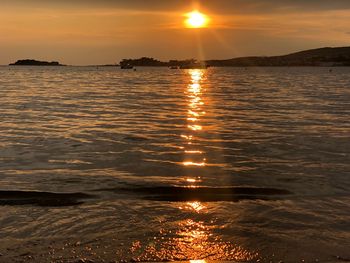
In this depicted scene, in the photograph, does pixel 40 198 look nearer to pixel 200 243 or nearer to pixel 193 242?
pixel 193 242

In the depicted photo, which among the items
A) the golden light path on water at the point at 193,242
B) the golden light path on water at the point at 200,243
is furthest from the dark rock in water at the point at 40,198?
the golden light path on water at the point at 200,243

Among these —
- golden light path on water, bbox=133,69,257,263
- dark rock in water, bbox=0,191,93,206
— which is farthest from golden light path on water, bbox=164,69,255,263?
dark rock in water, bbox=0,191,93,206

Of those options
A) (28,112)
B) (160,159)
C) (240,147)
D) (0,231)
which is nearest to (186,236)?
(0,231)

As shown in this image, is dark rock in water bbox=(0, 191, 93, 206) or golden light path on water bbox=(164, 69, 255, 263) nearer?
golden light path on water bbox=(164, 69, 255, 263)

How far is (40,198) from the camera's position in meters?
11.2

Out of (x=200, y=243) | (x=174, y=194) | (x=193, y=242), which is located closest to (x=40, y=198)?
(x=174, y=194)

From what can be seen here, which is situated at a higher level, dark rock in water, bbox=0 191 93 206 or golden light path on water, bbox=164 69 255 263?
dark rock in water, bbox=0 191 93 206

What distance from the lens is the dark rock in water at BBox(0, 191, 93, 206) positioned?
35.7ft

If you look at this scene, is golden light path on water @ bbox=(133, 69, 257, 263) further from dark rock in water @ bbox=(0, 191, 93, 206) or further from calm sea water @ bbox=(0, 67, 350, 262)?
dark rock in water @ bbox=(0, 191, 93, 206)

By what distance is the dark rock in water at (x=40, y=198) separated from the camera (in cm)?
1087

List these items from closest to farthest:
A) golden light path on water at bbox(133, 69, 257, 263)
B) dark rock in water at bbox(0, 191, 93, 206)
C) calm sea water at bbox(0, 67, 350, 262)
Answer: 1. golden light path on water at bbox(133, 69, 257, 263)
2. calm sea water at bbox(0, 67, 350, 262)
3. dark rock in water at bbox(0, 191, 93, 206)

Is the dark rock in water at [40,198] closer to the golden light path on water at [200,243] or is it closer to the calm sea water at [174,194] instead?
the calm sea water at [174,194]

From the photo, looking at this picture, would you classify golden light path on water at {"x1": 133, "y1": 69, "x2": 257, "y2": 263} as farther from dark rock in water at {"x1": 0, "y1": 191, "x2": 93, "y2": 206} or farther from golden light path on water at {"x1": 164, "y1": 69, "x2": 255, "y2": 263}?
dark rock in water at {"x1": 0, "y1": 191, "x2": 93, "y2": 206}

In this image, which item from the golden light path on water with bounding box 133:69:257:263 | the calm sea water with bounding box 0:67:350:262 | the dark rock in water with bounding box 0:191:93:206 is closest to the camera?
the golden light path on water with bounding box 133:69:257:263
